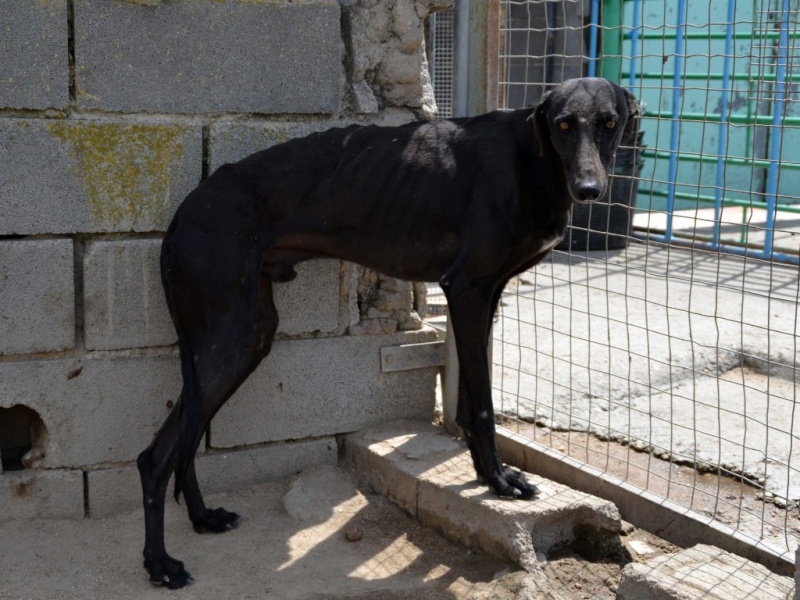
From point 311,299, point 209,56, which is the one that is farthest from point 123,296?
point 209,56

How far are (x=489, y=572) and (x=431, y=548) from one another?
308mm

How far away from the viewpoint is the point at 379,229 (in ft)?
11.9

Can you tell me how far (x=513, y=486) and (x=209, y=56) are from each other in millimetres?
2048

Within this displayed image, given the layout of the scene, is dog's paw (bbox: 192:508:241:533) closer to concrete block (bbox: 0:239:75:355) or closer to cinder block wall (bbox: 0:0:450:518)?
cinder block wall (bbox: 0:0:450:518)

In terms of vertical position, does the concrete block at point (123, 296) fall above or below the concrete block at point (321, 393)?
above

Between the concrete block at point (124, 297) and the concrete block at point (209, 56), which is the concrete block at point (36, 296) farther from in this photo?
the concrete block at point (209, 56)

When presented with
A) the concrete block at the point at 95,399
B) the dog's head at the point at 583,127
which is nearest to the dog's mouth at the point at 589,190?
the dog's head at the point at 583,127

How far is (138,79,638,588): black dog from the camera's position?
3.39 m

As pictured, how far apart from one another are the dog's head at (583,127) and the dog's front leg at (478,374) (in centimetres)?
55

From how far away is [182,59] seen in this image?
12.0ft

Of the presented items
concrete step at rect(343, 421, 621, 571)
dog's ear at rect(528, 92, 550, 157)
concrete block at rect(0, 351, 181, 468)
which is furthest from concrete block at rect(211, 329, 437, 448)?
dog's ear at rect(528, 92, 550, 157)

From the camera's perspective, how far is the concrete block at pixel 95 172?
3.49 m

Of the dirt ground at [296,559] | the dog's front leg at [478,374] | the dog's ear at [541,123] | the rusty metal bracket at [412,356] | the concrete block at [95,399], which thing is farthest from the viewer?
the rusty metal bracket at [412,356]

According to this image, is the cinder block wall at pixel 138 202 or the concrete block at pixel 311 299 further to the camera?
the concrete block at pixel 311 299
